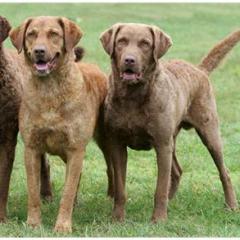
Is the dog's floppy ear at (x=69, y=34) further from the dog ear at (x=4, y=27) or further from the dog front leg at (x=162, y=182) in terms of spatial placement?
the dog front leg at (x=162, y=182)

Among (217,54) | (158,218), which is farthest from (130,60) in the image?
(217,54)

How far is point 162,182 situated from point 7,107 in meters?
1.71

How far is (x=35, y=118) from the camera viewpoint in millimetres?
7145

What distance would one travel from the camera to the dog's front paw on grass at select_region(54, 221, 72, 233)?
713cm

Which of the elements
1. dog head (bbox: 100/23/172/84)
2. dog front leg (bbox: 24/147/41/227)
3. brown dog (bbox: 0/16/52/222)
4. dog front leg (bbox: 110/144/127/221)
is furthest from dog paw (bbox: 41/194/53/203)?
dog head (bbox: 100/23/172/84)

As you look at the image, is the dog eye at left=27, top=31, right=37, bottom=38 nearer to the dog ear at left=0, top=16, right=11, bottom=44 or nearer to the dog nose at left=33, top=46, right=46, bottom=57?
the dog nose at left=33, top=46, right=46, bottom=57

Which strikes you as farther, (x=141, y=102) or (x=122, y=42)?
(x=141, y=102)

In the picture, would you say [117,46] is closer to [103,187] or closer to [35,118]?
[35,118]

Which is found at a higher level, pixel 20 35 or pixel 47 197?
pixel 20 35

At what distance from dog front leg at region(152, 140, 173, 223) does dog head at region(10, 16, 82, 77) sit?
1.38 meters

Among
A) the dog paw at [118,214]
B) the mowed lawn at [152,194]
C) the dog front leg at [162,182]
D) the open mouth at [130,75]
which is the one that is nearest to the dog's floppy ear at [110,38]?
the open mouth at [130,75]

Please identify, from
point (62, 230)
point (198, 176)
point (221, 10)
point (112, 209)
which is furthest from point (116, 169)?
point (221, 10)

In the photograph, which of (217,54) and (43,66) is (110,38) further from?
(217,54)

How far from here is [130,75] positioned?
7.23 meters
